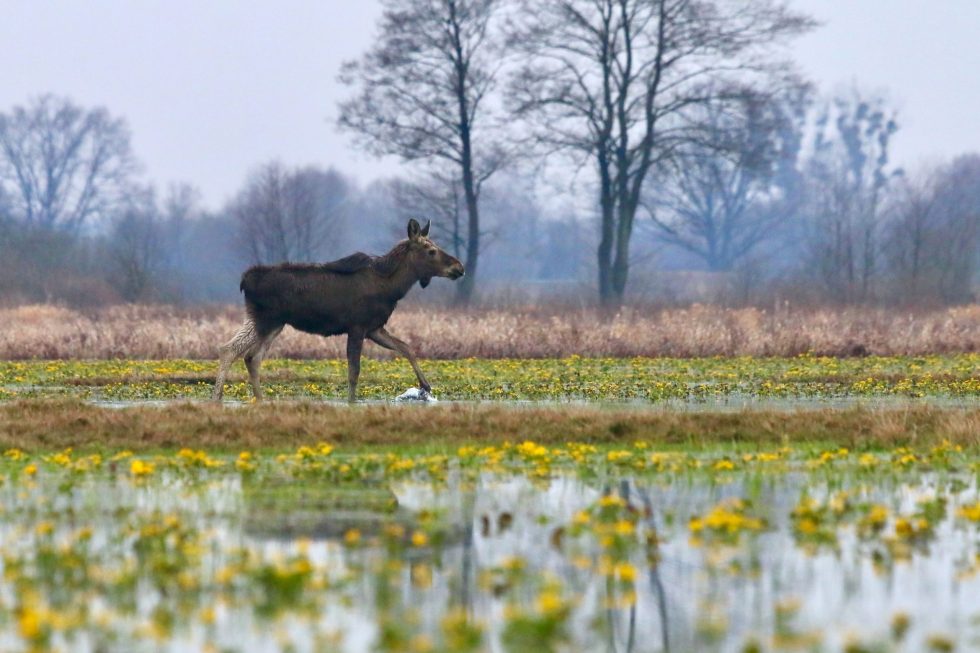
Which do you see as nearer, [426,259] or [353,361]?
[353,361]

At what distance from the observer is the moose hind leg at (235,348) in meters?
20.0

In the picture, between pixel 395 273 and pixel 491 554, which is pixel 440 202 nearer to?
pixel 395 273

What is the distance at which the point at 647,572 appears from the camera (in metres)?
8.38

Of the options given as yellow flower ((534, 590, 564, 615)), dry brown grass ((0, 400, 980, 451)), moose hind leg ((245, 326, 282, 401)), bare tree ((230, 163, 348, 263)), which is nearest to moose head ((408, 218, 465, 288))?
moose hind leg ((245, 326, 282, 401))

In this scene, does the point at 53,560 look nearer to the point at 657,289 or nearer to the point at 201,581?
the point at 201,581

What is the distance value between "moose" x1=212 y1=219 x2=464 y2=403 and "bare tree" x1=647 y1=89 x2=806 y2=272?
1140 inches

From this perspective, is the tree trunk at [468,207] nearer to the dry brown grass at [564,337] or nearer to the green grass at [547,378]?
the dry brown grass at [564,337]

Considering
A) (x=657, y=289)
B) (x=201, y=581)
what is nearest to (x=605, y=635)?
(x=201, y=581)

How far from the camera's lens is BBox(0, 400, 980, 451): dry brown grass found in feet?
48.9

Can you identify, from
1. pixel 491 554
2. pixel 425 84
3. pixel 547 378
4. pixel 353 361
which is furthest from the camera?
pixel 425 84

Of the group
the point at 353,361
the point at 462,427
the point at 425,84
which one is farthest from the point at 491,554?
the point at 425,84

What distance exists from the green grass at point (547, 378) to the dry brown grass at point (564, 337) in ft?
4.50

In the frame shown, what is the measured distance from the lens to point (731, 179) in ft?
387

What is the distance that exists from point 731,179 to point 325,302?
99974mm
